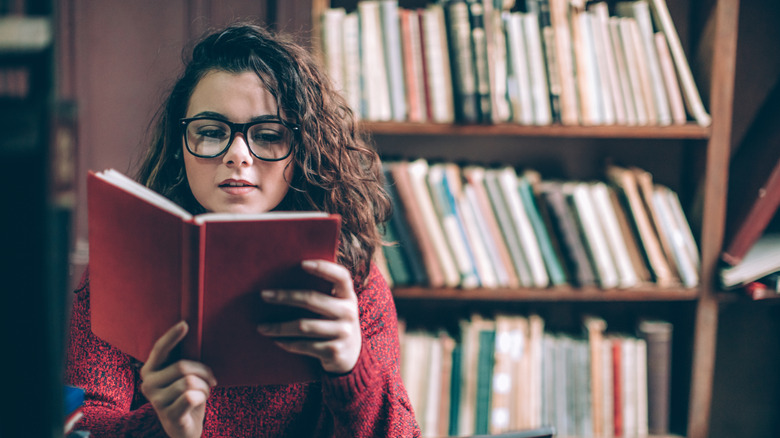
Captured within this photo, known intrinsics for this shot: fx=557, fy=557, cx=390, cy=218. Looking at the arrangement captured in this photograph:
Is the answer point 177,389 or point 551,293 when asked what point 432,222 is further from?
point 177,389

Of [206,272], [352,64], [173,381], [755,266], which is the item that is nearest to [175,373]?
[173,381]

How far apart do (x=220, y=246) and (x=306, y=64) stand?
48 centimetres

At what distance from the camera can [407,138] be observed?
1.65 meters

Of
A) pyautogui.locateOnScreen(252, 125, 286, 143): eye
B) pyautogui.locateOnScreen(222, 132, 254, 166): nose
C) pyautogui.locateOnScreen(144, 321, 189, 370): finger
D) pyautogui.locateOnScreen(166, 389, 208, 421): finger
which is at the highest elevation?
pyautogui.locateOnScreen(252, 125, 286, 143): eye

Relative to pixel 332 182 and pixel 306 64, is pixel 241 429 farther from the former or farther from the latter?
pixel 306 64

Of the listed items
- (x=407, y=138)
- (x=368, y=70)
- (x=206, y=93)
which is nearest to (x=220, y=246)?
(x=206, y=93)

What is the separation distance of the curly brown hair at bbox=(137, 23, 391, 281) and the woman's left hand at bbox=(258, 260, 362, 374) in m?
0.28

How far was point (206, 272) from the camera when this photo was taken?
1.96 ft

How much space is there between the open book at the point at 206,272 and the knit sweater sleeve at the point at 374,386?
0.07 m

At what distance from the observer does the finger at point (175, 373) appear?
0.62 metres

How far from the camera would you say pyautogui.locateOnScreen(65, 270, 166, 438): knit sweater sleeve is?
0.77 m

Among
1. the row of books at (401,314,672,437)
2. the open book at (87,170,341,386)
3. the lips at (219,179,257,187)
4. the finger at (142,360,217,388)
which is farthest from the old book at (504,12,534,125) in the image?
the finger at (142,360,217,388)

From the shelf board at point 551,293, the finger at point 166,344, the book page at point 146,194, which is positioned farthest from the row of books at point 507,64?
the finger at point 166,344

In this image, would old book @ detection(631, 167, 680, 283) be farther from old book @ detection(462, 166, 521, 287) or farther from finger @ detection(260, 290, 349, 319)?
finger @ detection(260, 290, 349, 319)
